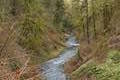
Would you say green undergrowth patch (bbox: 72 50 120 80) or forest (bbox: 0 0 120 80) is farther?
forest (bbox: 0 0 120 80)

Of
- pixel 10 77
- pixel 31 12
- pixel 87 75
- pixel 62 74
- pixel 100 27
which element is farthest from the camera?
pixel 100 27

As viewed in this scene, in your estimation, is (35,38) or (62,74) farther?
(35,38)

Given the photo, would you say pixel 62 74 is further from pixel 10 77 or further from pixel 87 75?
pixel 10 77

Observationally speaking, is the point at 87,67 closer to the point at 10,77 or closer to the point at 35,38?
the point at 10,77

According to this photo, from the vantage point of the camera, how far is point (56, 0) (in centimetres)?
6919

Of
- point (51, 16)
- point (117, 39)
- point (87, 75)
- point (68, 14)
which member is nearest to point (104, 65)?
point (87, 75)

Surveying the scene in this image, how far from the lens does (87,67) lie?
68.4 feet

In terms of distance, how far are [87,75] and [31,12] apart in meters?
21.2

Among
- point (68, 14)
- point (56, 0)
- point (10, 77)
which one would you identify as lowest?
point (68, 14)

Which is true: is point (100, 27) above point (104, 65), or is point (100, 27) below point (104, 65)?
below

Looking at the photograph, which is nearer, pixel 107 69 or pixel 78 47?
pixel 107 69

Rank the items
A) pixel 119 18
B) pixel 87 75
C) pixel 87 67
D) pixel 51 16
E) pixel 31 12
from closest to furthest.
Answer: pixel 87 75 → pixel 87 67 → pixel 119 18 → pixel 31 12 → pixel 51 16

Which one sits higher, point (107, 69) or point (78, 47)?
point (107, 69)

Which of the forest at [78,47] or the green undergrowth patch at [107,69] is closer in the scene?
the green undergrowth patch at [107,69]
